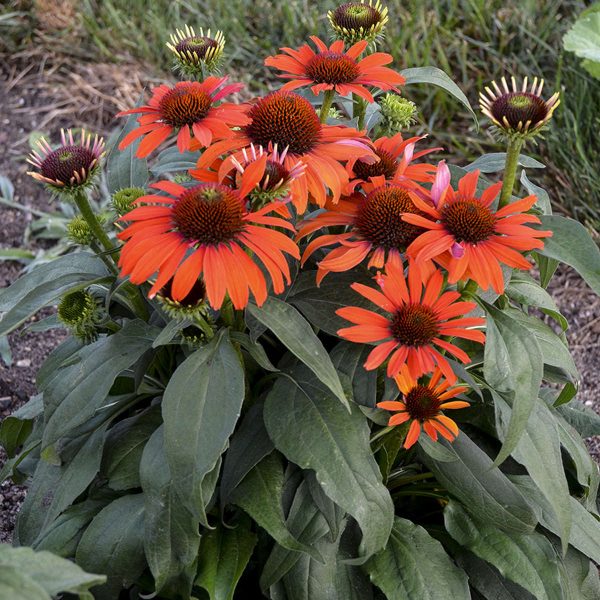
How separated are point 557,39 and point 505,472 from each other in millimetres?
2505

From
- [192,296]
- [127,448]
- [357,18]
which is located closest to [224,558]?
[127,448]

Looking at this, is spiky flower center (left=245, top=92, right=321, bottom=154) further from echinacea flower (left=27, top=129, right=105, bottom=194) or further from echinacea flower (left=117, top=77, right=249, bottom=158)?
echinacea flower (left=27, top=129, right=105, bottom=194)

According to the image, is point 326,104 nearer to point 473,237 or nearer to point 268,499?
point 473,237

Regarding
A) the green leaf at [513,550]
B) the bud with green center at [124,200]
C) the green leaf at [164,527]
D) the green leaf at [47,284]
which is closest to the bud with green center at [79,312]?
the green leaf at [47,284]

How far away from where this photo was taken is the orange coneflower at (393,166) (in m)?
1.63

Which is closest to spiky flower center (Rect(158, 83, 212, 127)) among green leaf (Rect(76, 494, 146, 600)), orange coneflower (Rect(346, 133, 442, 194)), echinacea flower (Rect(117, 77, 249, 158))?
echinacea flower (Rect(117, 77, 249, 158))

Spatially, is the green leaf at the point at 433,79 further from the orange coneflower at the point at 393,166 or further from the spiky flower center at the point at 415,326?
the spiky flower center at the point at 415,326

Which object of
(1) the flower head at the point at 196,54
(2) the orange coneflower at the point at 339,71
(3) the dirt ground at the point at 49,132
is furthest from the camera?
(3) the dirt ground at the point at 49,132

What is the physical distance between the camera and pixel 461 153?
11.6 feet

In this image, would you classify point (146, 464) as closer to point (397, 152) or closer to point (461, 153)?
point (397, 152)

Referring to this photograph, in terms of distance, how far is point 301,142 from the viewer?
5.12ft

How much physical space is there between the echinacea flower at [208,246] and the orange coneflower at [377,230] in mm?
144

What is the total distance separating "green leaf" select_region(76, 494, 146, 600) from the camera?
1675 millimetres

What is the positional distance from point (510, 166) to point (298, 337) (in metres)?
0.47
